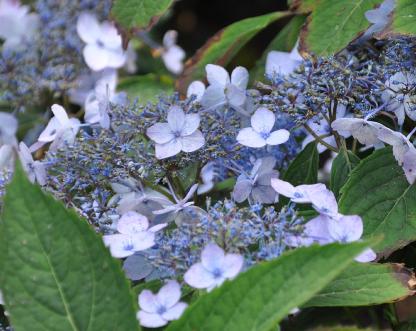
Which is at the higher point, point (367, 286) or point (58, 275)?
point (58, 275)

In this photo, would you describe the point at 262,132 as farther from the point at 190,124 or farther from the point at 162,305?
the point at 162,305

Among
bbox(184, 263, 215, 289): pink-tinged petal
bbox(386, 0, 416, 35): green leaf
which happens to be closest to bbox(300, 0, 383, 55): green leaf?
bbox(386, 0, 416, 35): green leaf

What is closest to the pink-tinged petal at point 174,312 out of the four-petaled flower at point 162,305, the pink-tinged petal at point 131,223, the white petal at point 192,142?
the four-petaled flower at point 162,305

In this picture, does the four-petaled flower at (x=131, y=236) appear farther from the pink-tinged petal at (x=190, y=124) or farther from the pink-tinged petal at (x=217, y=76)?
the pink-tinged petal at (x=217, y=76)

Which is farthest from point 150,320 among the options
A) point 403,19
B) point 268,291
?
point 403,19

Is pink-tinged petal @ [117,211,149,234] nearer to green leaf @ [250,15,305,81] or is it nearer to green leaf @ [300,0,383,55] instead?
green leaf @ [300,0,383,55]
